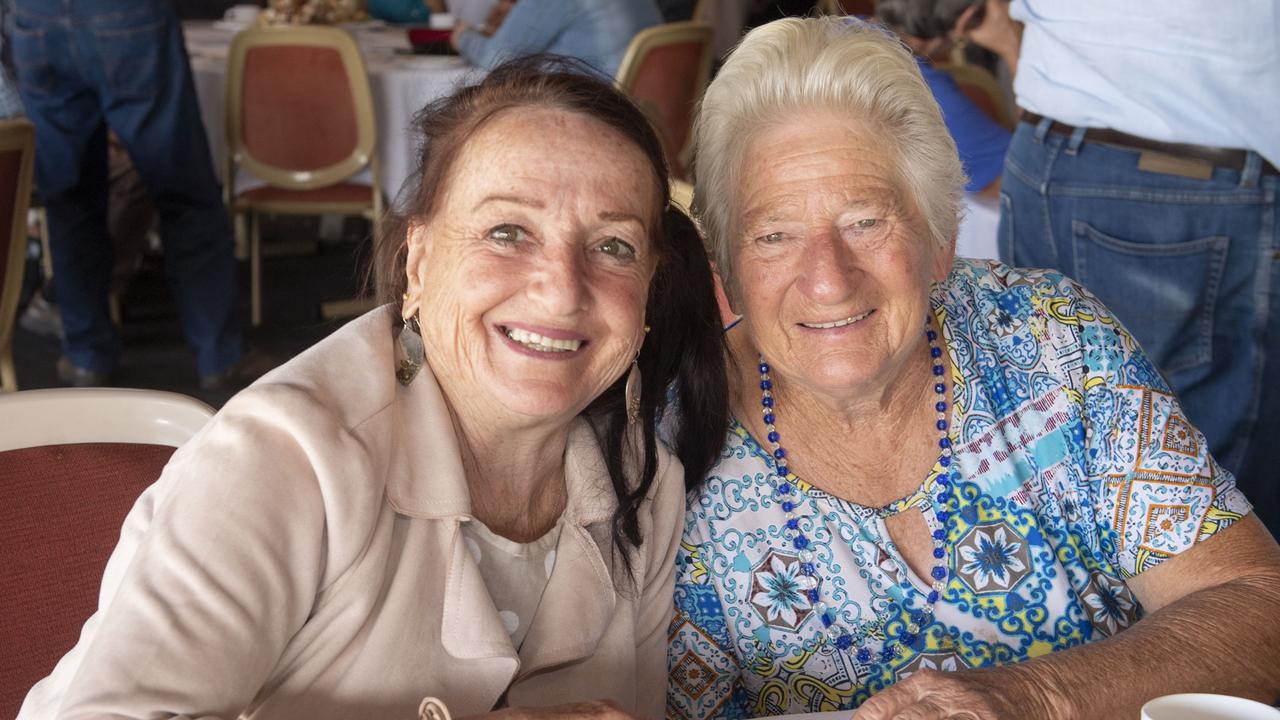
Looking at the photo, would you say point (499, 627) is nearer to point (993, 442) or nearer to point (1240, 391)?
point (993, 442)

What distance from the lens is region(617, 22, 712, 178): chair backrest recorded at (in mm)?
4828

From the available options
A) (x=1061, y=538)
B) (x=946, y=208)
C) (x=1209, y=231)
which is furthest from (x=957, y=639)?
(x=1209, y=231)

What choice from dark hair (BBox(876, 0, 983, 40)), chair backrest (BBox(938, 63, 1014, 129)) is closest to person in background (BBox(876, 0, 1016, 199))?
dark hair (BBox(876, 0, 983, 40))

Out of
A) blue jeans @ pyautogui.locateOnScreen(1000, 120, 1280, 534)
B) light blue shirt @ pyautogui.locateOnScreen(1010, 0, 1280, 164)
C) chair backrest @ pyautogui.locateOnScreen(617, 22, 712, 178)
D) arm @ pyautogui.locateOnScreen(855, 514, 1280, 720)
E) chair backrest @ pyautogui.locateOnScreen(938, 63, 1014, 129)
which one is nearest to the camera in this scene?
arm @ pyautogui.locateOnScreen(855, 514, 1280, 720)

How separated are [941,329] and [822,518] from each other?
359 millimetres

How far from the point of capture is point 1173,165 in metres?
2.40

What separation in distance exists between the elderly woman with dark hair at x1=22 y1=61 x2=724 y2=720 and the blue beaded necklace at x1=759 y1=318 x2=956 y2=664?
0.57 feet

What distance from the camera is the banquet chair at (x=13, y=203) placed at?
3215mm

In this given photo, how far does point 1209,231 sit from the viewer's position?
2420 mm

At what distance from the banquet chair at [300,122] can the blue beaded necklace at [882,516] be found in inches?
139

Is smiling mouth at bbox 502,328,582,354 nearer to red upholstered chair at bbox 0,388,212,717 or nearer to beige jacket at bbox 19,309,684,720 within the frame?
beige jacket at bbox 19,309,684,720

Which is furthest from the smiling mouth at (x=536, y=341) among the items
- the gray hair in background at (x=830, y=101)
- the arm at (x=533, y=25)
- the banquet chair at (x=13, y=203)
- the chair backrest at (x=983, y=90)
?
the arm at (x=533, y=25)

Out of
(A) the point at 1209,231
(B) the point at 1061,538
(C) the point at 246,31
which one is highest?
(A) the point at 1209,231

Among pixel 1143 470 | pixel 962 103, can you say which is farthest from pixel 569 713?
pixel 962 103
